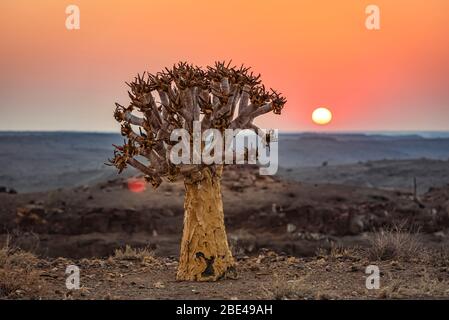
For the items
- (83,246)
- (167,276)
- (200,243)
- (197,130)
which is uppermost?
(197,130)

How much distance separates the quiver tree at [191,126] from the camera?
31.8 ft

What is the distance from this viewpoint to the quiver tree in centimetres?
968

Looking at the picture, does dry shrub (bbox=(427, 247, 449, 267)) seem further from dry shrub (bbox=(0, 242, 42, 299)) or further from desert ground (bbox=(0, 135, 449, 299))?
dry shrub (bbox=(0, 242, 42, 299))

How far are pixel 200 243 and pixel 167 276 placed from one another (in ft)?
3.59

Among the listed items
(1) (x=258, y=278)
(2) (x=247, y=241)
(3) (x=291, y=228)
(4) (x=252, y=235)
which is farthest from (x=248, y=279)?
(3) (x=291, y=228)

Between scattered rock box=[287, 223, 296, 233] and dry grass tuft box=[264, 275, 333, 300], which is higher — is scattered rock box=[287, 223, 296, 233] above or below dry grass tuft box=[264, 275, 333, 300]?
below

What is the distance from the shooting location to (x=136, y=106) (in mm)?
9703

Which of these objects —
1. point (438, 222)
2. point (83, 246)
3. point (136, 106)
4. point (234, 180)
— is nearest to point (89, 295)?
point (136, 106)

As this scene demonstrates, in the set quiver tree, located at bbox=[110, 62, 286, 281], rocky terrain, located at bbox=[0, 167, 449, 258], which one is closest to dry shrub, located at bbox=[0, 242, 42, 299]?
quiver tree, located at bbox=[110, 62, 286, 281]

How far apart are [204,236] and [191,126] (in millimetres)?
1662

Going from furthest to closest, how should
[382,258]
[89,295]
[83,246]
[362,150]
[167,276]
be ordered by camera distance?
[362,150]
[83,246]
[382,258]
[167,276]
[89,295]

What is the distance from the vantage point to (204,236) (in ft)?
32.8

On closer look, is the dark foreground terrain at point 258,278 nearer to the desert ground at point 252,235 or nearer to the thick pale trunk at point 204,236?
the desert ground at point 252,235

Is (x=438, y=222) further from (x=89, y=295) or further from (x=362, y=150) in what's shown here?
(x=362, y=150)
